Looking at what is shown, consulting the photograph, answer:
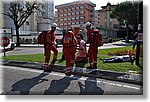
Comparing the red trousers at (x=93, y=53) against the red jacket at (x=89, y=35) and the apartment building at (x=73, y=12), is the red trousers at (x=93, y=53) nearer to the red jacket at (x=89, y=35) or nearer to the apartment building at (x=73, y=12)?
the red jacket at (x=89, y=35)

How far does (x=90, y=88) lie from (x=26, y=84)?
61.8 inches

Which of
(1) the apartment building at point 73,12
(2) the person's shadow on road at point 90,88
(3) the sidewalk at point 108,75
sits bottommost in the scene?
(2) the person's shadow on road at point 90,88

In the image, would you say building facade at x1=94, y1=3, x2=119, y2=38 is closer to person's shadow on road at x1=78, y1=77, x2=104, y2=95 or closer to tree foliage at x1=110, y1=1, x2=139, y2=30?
tree foliage at x1=110, y1=1, x2=139, y2=30

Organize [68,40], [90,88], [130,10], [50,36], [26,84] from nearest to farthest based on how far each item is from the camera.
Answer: [90,88]
[26,84]
[68,40]
[50,36]
[130,10]

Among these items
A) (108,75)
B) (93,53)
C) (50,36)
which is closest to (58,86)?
(108,75)

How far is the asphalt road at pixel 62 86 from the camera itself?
4.64m

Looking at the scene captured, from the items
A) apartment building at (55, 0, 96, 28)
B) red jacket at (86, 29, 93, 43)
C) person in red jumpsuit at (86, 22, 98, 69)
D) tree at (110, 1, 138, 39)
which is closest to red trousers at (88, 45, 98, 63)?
person in red jumpsuit at (86, 22, 98, 69)

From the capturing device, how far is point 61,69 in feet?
22.5

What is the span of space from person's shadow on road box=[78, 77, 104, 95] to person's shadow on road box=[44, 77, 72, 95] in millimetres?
363

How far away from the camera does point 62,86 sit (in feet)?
16.6

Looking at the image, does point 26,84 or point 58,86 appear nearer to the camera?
point 58,86

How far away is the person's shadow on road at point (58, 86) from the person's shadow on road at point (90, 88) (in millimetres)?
363

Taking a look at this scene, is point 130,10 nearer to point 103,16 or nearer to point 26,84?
point 26,84

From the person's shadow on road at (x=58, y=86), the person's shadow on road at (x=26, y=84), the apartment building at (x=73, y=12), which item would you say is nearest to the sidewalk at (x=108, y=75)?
the person's shadow on road at (x=58, y=86)
